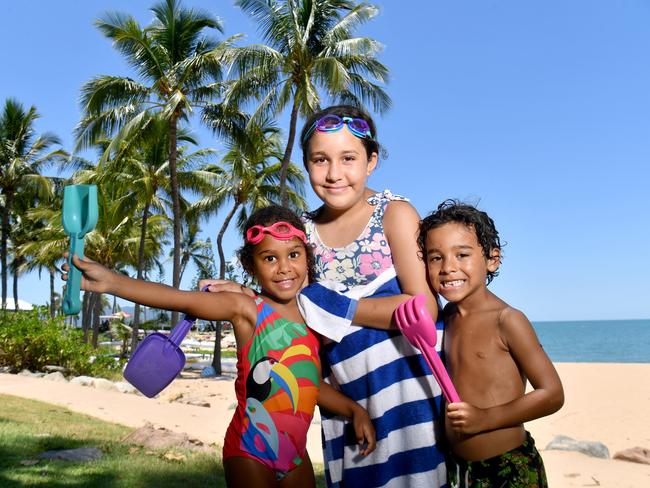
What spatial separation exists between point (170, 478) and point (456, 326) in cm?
403

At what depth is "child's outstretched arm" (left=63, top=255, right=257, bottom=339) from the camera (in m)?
1.95

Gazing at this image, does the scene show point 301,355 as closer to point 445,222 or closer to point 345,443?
point 345,443

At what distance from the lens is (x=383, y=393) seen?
6.61 feet


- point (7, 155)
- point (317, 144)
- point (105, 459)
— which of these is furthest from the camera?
point (7, 155)

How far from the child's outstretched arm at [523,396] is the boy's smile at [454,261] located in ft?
0.50

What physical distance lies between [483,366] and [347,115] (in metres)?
1.00

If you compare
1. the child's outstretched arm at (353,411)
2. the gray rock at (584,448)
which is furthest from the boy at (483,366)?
the gray rock at (584,448)

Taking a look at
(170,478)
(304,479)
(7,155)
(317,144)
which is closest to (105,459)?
(170,478)

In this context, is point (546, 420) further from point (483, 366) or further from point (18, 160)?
point (18, 160)

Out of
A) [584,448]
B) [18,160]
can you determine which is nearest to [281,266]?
[584,448]

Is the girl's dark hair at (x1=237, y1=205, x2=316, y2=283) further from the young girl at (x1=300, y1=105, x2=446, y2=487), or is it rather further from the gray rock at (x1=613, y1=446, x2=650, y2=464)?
the gray rock at (x1=613, y1=446, x2=650, y2=464)

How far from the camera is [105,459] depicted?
18.7 ft

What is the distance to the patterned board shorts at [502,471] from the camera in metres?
1.93

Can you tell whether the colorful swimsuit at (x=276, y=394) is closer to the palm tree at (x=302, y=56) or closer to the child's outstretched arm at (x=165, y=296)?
the child's outstretched arm at (x=165, y=296)
